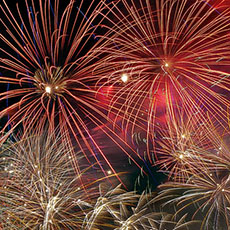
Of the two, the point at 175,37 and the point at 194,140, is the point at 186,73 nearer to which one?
the point at 175,37

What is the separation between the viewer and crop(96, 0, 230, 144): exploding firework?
4340mm

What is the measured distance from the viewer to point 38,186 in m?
5.41

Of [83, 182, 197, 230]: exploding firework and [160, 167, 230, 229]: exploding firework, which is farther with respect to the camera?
[83, 182, 197, 230]: exploding firework

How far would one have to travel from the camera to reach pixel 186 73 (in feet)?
14.9

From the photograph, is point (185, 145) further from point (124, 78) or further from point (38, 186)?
point (38, 186)

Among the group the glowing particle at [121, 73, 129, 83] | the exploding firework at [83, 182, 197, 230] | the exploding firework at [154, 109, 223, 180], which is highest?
the glowing particle at [121, 73, 129, 83]

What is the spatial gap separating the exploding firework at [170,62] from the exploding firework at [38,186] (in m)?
1.62

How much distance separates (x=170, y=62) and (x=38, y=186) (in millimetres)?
3305

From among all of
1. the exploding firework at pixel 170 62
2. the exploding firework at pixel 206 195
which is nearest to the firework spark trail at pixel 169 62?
the exploding firework at pixel 170 62

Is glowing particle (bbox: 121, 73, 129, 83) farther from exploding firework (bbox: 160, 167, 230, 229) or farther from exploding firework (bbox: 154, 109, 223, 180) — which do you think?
exploding firework (bbox: 160, 167, 230, 229)

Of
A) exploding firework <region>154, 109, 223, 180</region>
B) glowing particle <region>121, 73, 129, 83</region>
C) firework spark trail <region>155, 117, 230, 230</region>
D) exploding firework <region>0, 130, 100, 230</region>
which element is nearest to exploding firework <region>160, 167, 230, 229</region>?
firework spark trail <region>155, 117, 230, 230</region>

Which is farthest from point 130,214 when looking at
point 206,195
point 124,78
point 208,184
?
point 124,78

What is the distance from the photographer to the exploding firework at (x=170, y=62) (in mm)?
4340

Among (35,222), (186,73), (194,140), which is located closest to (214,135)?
(194,140)
